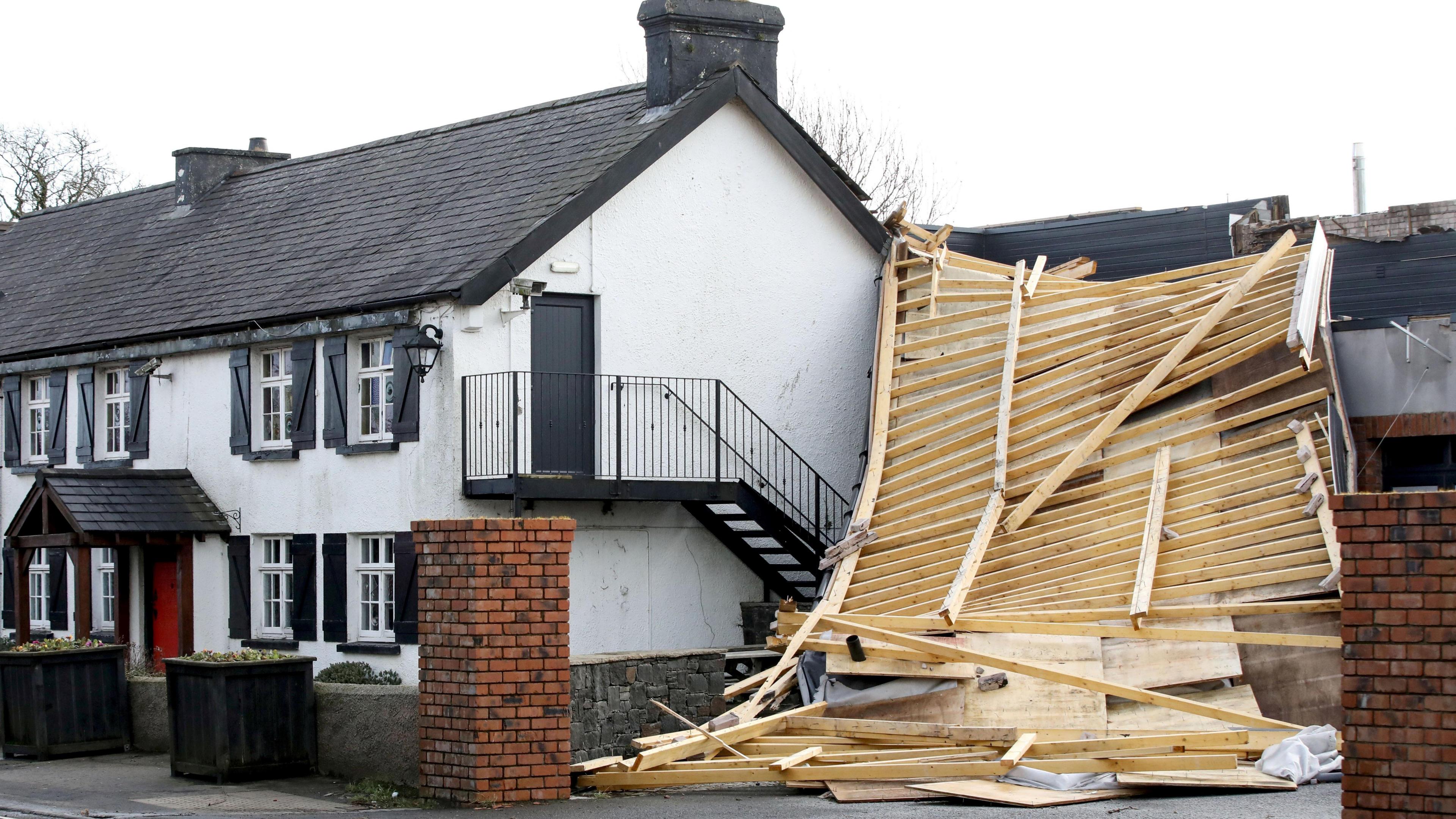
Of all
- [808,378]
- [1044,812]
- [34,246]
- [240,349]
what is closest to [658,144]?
[808,378]

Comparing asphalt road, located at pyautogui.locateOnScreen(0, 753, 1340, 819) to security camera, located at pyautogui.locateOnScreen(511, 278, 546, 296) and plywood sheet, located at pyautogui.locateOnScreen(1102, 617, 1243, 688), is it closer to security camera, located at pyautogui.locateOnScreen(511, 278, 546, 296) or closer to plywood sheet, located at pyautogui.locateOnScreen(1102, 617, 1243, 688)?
plywood sheet, located at pyautogui.locateOnScreen(1102, 617, 1243, 688)

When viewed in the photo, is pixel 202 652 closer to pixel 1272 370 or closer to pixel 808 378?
pixel 808 378

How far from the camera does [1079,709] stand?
13.0m

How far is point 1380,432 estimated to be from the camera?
16.4m

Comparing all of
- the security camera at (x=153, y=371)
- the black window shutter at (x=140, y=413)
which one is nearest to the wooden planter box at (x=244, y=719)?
the security camera at (x=153, y=371)

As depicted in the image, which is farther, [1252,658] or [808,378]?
[808,378]

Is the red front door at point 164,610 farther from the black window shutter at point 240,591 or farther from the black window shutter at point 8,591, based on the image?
the black window shutter at point 8,591

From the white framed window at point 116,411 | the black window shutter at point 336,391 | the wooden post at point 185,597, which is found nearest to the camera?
the black window shutter at point 336,391

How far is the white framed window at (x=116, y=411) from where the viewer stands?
70.2 ft

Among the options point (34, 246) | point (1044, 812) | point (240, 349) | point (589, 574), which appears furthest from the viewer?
point (34, 246)

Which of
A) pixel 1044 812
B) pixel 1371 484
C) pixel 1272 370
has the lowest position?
pixel 1044 812

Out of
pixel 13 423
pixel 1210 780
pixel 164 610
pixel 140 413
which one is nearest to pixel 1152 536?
pixel 1210 780

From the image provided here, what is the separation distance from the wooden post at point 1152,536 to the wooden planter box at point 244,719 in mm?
6471

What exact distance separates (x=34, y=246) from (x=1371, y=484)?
20150 mm
